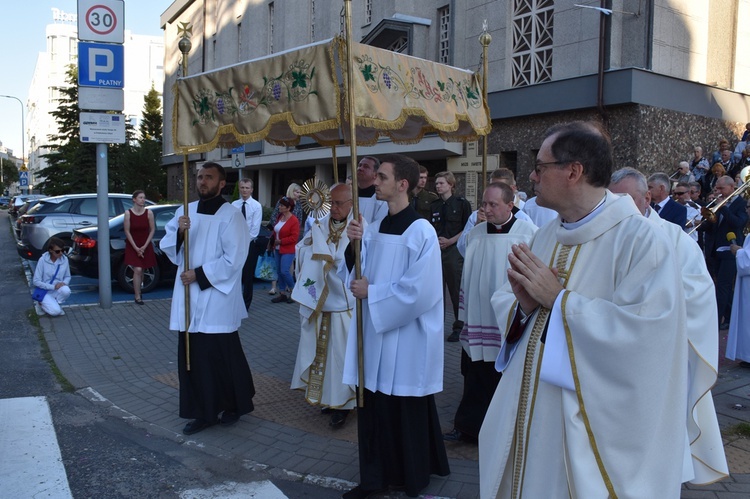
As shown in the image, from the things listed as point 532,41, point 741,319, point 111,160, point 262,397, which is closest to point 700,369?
point 262,397

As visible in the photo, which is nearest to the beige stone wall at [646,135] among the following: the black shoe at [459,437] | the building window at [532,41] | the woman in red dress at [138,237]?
the building window at [532,41]

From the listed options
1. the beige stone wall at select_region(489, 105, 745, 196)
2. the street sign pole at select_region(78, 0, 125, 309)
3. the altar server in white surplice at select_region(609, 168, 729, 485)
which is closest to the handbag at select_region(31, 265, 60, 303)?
the street sign pole at select_region(78, 0, 125, 309)

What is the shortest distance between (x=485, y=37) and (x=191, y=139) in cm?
238

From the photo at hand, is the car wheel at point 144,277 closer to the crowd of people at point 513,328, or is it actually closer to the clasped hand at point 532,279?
the crowd of people at point 513,328

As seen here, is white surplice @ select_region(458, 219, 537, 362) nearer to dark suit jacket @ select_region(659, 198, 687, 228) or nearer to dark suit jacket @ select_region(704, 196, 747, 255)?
dark suit jacket @ select_region(659, 198, 687, 228)

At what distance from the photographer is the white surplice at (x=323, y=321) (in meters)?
5.16

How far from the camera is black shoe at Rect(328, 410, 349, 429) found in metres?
5.19

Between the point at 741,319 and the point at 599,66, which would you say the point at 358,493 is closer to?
the point at 741,319

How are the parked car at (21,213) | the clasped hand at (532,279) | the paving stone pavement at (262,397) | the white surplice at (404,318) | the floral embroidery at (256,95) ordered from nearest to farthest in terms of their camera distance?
the clasped hand at (532,279) → the white surplice at (404,318) → the floral embroidery at (256,95) → the paving stone pavement at (262,397) → the parked car at (21,213)

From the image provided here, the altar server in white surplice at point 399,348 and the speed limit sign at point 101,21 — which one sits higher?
the speed limit sign at point 101,21

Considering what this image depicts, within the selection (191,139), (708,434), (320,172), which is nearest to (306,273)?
(191,139)

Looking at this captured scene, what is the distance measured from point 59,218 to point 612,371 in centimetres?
1557

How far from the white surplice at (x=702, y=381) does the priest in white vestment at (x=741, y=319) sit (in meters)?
3.45

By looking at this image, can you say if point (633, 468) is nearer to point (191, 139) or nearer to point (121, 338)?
point (191, 139)
